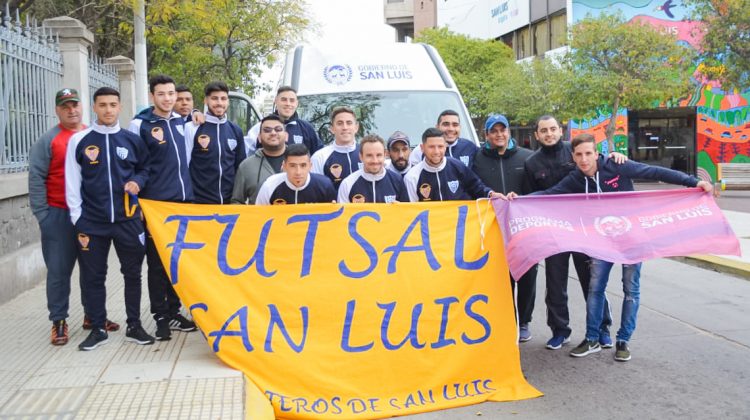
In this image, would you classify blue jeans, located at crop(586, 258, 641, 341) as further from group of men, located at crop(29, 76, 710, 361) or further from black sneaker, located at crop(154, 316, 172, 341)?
black sneaker, located at crop(154, 316, 172, 341)

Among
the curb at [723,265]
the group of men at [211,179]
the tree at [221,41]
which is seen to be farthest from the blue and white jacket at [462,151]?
the tree at [221,41]

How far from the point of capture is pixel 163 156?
571 centimetres

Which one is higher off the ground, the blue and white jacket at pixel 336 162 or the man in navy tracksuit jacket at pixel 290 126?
the man in navy tracksuit jacket at pixel 290 126

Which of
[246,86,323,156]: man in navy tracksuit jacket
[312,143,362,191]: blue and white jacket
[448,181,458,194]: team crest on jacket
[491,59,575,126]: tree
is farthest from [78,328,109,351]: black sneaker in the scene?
[491,59,575,126]: tree

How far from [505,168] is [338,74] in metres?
3.53

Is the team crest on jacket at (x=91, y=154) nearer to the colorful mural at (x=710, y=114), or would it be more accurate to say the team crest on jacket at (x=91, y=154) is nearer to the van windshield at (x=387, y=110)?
the van windshield at (x=387, y=110)

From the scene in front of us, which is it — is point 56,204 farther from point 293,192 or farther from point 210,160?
point 293,192

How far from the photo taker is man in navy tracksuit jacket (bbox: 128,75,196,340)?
5695 millimetres

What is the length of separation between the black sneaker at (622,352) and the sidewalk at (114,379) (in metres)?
3.07

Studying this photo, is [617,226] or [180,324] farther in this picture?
[180,324]

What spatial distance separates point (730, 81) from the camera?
23.6 m

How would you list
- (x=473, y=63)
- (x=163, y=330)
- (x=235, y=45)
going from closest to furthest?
(x=163, y=330), (x=235, y=45), (x=473, y=63)

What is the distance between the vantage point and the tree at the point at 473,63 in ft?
138

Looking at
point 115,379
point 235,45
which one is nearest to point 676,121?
point 235,45
